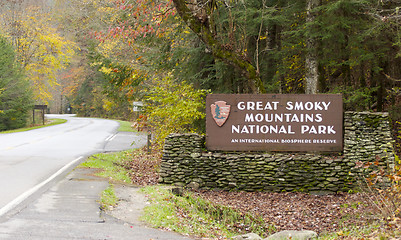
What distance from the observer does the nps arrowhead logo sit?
11.8 meters

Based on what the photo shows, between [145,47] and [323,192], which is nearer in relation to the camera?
[323,192]

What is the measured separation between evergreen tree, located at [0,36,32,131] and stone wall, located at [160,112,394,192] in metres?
24.0

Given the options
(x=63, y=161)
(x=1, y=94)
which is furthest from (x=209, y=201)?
(x=1, y=94)

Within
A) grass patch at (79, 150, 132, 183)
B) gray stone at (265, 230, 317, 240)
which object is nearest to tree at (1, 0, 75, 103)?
grass patch at (79, 150, 132, 183)

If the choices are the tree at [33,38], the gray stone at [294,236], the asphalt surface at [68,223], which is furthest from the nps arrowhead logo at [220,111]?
the tree at [33,38]

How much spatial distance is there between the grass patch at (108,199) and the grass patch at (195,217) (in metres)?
0.77

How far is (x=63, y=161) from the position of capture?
13617 mm

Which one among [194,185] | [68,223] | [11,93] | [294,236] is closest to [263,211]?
[194,185]

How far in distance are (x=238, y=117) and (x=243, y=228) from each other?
3.59 m

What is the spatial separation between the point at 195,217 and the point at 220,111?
406 cm

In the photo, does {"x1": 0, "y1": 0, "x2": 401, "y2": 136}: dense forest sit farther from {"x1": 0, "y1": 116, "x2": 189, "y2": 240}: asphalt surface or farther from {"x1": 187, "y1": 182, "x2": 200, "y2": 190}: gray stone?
{"x1": 0, "y1": 116, "x2": 189, "y2": 240}: asphalt surface

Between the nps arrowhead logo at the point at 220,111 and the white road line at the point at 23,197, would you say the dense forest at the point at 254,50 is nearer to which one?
the nps arrowhead logo at the point at 220,111

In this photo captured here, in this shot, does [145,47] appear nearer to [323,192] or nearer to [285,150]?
[285,150]

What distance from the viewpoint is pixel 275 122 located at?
11633mm
